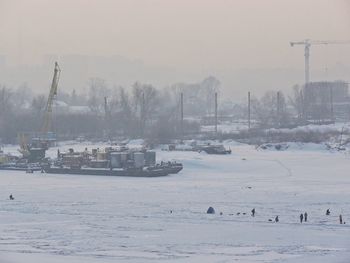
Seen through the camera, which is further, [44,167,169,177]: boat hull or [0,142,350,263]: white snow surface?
[44,167,169,177]: boat hull

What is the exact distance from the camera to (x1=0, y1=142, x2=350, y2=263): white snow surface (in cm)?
766

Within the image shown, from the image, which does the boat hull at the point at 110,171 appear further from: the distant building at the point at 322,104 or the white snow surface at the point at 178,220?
the distant building at the point at 322,104

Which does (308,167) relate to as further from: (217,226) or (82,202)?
(217,226)

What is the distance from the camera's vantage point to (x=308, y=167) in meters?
19.8

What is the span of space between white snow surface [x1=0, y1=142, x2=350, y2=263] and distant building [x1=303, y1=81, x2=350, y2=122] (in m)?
25.7

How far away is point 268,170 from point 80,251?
11.8 meters

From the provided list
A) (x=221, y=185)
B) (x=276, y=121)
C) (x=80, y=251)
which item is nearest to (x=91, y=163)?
(x=221, y=185)

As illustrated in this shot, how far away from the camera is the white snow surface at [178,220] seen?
7.66 meters

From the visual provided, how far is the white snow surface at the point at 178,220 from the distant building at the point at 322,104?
25700 millimetres

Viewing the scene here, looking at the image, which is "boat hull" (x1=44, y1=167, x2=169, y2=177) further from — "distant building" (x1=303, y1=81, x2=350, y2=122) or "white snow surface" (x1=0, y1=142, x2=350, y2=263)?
"distant building" (x1=303, y1=81, x2=350, y2=122)

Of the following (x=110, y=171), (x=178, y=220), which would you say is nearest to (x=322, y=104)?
(x=110, y=171)

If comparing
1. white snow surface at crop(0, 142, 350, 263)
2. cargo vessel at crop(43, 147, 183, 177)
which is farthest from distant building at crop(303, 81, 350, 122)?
white snow surface at crop(0, 142, 350, 263)

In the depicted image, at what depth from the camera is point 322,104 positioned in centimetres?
4481

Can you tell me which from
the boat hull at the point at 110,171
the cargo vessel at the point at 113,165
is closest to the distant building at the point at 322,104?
the cargo vessel at the point at 113,165
